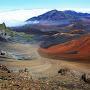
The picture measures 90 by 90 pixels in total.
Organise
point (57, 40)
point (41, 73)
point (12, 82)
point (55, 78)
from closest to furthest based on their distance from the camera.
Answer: point (12, 82) < point (55, 78) < point (41, 73) < point (57, 40)

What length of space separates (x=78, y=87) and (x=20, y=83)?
6.16m

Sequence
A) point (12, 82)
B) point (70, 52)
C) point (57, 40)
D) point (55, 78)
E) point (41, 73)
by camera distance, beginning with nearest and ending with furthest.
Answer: point (12, 82)
point (55, 78)
point (41, 73)
point (70, 52)
point (57, 40)

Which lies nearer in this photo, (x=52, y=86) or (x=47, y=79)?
(x=52, y=86)

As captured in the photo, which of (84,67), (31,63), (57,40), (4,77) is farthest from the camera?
(57,40)

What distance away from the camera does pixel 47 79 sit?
35.5 metres

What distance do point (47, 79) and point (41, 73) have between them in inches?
174

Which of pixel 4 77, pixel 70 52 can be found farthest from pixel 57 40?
pixel 4 77

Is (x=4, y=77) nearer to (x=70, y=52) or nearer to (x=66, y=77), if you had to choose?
(x=66, y=77)

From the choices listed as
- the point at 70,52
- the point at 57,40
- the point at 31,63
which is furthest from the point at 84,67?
the point at 57,40

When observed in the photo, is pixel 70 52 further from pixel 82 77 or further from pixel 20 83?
pixel 20 83

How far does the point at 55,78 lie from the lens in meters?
36.2

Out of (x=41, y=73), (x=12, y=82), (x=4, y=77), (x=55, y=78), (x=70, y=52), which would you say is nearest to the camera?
(x=12, y=82)

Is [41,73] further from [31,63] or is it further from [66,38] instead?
[66,38]

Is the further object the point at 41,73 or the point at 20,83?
the point at 41,73
